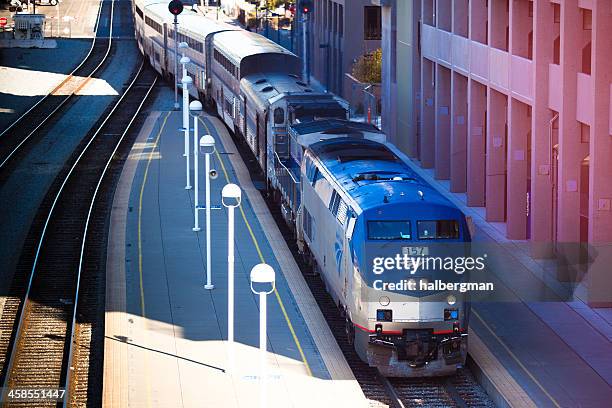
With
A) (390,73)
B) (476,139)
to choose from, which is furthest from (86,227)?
(390,73)

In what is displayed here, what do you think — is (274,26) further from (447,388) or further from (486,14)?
(447,388)

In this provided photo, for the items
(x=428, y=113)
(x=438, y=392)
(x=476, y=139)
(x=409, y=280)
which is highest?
(x=428, y=113)

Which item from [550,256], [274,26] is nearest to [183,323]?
[550,256]

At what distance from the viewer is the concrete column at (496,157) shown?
36344 mm

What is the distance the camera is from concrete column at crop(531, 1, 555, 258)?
31469 mm

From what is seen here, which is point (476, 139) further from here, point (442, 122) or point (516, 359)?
point (516, 359)

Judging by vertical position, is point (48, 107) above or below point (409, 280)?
below

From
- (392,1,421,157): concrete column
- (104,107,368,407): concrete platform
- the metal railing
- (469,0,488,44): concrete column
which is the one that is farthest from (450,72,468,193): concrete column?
the metal railing

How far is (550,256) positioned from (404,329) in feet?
34.3

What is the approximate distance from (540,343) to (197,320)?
7.05 metres

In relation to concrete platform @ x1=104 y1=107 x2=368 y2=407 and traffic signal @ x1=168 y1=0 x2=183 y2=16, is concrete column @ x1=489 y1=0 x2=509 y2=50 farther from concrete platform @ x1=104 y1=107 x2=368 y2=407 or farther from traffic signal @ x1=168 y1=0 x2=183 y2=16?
traffic signal @ x1=168 y1=0 x2=183 y2=16

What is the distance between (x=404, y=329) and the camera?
22.3 metres

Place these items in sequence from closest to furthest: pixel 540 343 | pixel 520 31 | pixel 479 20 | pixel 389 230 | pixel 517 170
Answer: pixel 389 230, pixel 540 343, pixel 520 31, pixel 517 170, pixel 479 20

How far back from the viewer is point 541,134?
3169 centimetres
